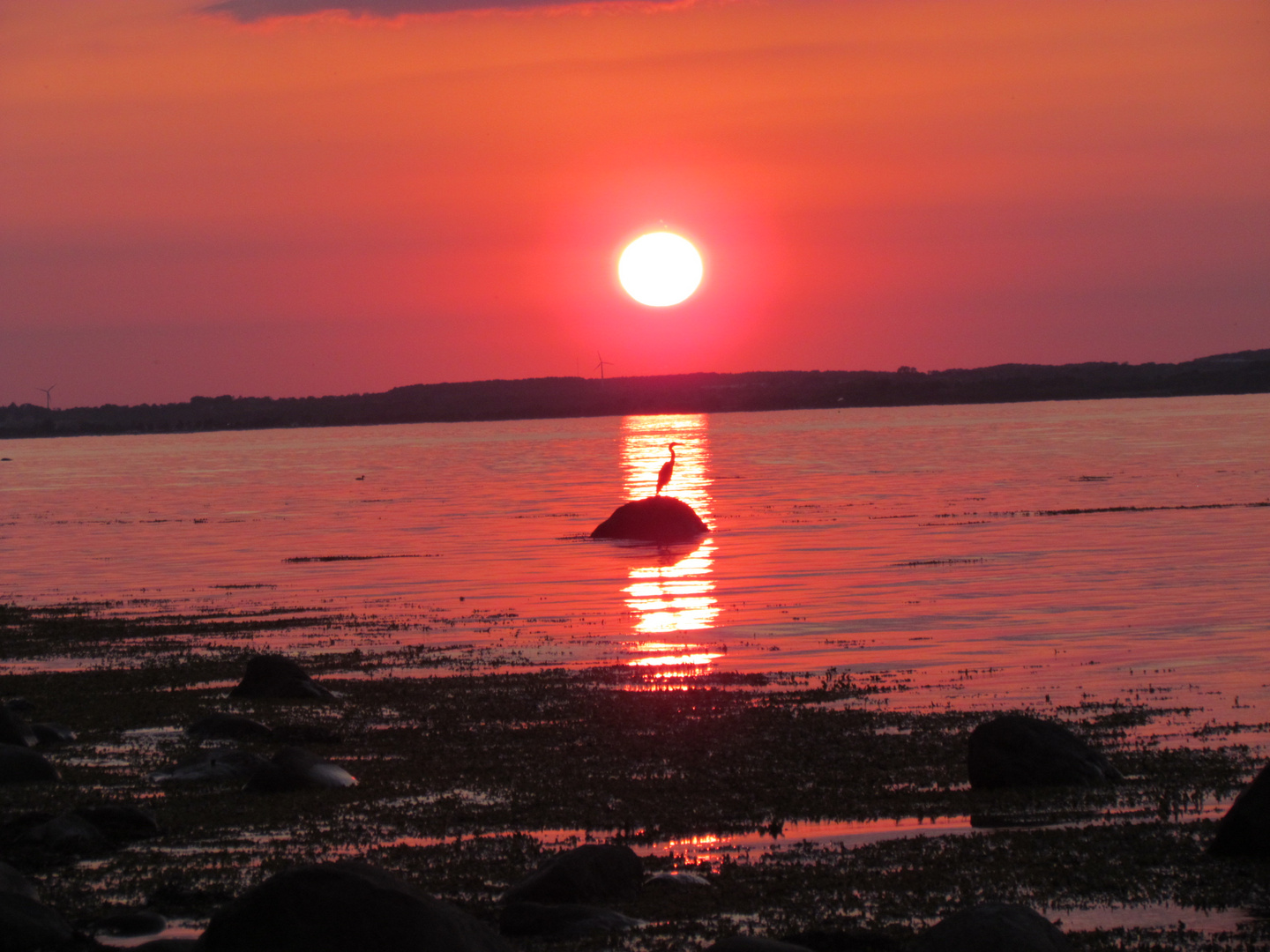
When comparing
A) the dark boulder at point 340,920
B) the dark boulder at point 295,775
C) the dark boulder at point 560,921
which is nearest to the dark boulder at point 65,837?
the dark boulder at point 295,775

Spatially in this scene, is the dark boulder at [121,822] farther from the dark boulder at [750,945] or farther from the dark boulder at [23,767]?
the dark boulder at [750,945]

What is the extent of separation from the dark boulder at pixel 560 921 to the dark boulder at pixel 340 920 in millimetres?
1605

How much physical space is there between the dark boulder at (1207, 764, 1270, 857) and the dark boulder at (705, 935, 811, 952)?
A: 5091mm

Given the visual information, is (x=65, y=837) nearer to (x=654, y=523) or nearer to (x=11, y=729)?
(x=11, y=729)

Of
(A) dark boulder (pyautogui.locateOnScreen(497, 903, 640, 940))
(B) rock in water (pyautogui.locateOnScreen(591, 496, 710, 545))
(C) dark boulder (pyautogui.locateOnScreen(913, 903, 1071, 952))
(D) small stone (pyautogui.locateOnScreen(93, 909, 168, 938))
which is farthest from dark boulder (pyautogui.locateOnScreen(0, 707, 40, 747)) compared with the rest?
(B) rock in water (pyautogui.locateOnScreen(591, 496, 710, 545))

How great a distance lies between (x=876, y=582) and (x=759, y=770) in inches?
796

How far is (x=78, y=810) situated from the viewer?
46.5ft

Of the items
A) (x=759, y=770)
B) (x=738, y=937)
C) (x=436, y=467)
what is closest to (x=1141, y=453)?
(x=436, y=467)

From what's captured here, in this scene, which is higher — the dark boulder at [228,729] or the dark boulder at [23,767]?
the dark boulder at [23,767]

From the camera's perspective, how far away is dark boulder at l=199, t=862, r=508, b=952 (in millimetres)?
8945

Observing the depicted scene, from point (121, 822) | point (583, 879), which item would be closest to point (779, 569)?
point (121, 822)

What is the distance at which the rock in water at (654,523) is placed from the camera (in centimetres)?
5044

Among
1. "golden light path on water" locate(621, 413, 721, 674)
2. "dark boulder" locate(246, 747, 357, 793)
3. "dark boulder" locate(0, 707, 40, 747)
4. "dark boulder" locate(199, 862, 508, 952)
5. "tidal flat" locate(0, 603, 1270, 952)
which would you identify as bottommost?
"golden light path on water" locate(621, 413, 721, 674)

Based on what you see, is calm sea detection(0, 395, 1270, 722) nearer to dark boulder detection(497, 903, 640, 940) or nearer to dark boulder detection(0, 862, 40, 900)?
dark boulder detection(497, 903, 640, 940)
